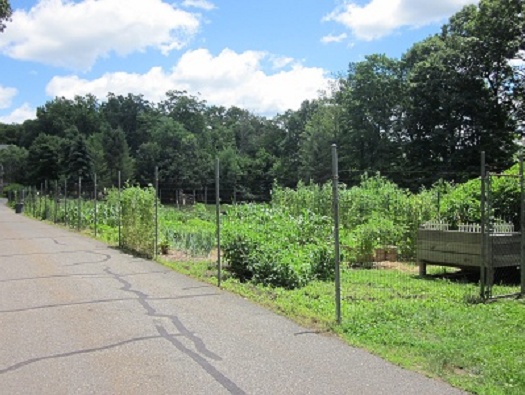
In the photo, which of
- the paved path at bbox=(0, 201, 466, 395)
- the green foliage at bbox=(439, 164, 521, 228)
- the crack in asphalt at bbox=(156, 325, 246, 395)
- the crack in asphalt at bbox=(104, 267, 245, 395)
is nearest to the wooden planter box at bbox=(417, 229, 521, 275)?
the green foliage at bbox=(439, 164, 521, 228)

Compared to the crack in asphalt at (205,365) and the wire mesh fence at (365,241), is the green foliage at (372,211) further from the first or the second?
the crack in asphalt at (205,365)

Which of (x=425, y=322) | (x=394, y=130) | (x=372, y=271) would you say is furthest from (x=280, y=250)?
(x=394, y=130)

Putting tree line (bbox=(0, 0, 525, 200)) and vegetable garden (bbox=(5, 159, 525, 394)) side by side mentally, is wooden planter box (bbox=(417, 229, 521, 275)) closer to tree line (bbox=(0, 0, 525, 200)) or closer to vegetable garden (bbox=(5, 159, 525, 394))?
vegetable garden (bbox=(5, 159, 525, 394))

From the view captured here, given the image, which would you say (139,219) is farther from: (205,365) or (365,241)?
(205,365)

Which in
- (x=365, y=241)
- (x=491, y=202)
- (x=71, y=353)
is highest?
(x=491, y=202)

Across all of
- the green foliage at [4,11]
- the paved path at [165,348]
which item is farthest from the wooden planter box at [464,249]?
the green foliage at [4,11]

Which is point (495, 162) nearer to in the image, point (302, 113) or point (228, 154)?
point (302, 113)

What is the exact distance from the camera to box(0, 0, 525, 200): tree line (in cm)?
3897

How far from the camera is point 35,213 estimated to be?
36.5 metres

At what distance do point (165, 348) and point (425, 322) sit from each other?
124 inches

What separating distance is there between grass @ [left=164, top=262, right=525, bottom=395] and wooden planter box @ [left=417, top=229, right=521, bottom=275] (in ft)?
1.43

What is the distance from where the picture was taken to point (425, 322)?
658 centimetres

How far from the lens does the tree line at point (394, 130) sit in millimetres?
38969

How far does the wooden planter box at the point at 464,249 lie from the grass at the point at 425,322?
44cm
